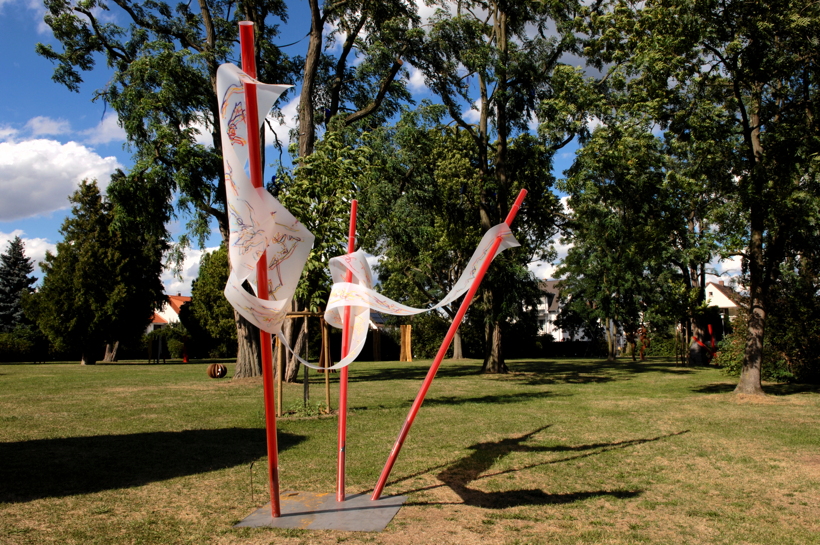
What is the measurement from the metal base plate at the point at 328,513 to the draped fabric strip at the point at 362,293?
1.27m

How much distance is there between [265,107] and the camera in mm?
4324

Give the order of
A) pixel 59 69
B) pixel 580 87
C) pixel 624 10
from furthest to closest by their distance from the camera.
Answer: pixel 59 69 → pixel 580 87 → pixel 624 10

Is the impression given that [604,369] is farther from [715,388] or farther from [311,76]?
[311,76]

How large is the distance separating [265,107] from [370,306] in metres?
1.98

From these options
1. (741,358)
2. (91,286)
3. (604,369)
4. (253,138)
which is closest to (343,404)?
(253,138)

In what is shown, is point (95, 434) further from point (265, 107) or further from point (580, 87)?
point (580, 87)

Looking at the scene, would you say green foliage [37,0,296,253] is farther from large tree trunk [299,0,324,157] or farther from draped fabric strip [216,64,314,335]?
draped fabric strip [216,64,314,335]

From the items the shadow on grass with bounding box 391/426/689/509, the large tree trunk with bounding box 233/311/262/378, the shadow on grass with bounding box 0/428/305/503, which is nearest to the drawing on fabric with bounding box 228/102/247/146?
the shadow on grass with bounding box 391/426/689/509

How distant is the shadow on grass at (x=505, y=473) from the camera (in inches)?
222

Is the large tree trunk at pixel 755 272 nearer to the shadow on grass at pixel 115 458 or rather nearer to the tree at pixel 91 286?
the shadow on grass at pixel 115 458

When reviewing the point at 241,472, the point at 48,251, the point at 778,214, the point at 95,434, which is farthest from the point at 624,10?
the point at 48,251

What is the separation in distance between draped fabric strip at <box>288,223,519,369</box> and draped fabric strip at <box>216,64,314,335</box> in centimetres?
103

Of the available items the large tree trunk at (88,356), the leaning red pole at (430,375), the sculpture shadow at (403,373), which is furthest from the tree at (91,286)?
the leaning red pole at (430,375)

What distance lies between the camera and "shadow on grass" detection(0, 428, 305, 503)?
19.5ft
